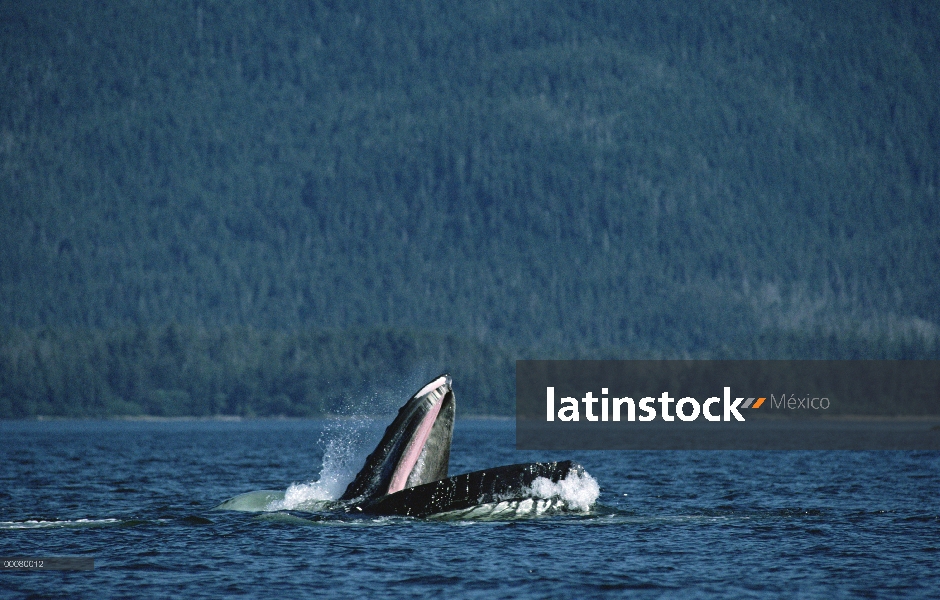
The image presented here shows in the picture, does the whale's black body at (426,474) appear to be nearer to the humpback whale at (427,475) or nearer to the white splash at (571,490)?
the humpback whale at (427,475)

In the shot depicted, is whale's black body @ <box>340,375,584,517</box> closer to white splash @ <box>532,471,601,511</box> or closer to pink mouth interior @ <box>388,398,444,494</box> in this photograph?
pink mouth interior @ <box>388,398,444,494</box>

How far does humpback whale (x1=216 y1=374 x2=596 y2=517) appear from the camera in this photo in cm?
2589

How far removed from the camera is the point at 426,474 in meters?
27.1

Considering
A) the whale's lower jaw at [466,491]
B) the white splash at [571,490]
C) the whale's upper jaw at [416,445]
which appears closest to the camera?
the whale's upper jaw at [416,445]

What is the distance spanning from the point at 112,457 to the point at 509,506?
174ft

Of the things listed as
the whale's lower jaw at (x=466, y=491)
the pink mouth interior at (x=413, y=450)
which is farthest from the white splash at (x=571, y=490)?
Answer: the pink mouth interior at (x=413, y=450)

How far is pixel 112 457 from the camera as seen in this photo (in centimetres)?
7738

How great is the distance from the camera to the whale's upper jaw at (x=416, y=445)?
1013 inches

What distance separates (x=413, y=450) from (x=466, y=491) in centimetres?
218

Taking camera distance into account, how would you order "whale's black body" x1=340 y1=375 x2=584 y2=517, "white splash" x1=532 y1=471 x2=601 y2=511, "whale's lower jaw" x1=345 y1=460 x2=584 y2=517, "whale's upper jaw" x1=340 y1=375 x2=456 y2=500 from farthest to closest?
"white splash" x1=532 y1=471 x2=601 y2=511 < "whale's lower jaw" x1=345 y1=460 x2=584 y2=517 < "whale's black body" x1=340 y1=375 x2=584 y2=517 < "whale's upper jaw" x1=340 y1=375 x2=456 y2=500

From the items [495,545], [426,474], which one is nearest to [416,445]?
[426,474]

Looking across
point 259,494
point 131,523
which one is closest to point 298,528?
point 131,523

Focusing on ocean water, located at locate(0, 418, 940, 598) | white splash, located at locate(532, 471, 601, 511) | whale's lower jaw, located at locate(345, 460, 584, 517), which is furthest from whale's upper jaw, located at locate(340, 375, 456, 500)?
white splash, located at locate(532, 471, 601, 511)

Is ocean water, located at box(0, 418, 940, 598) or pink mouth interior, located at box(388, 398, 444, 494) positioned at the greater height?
pink mouth interior, located at box(388, 398, 444, 494)
